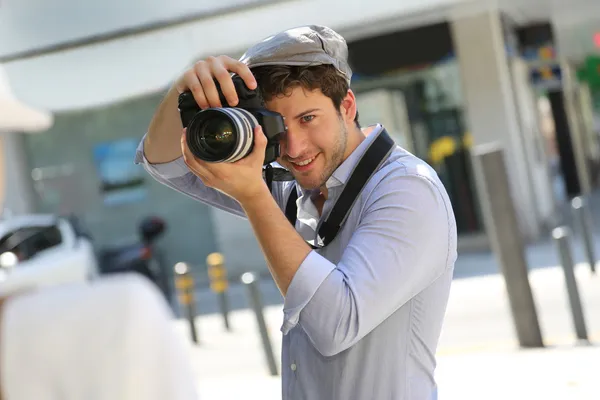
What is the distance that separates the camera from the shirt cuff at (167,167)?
2.30 meters

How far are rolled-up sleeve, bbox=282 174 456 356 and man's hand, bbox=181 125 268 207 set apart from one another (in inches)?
6.6

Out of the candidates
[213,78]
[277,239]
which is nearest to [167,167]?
[213,78]

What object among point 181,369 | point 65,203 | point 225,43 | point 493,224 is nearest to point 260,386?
point 493,224

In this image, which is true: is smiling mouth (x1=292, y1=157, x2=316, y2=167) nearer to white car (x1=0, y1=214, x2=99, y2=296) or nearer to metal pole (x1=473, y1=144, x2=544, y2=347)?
metal pole (x1=473, y1=144, x2=544, y2=347)

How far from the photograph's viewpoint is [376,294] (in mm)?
1791

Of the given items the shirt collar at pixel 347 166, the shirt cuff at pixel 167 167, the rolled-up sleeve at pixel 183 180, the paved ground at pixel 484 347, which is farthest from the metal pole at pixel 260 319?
the shirt collar at pixel 347 166

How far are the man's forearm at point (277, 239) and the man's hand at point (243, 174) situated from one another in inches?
0.7

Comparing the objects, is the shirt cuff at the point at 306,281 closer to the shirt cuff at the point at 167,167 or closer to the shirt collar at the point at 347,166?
the shirt collar at the point at 347,166

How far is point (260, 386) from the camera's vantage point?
639cm

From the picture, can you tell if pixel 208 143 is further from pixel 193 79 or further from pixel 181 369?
pixel 181 369

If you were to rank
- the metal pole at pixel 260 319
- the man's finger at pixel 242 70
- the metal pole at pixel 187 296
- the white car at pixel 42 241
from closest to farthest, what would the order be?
1. the man's finger at pixel 242 70
2. the metal pole at pixel 260 319
3. the white car at pixel 42 241
4. the metal pole at pixel 187 296

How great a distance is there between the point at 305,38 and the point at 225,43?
10.7 meters

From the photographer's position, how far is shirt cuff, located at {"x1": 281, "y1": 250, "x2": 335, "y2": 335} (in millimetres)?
1753

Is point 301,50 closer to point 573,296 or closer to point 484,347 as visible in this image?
point 573,296
